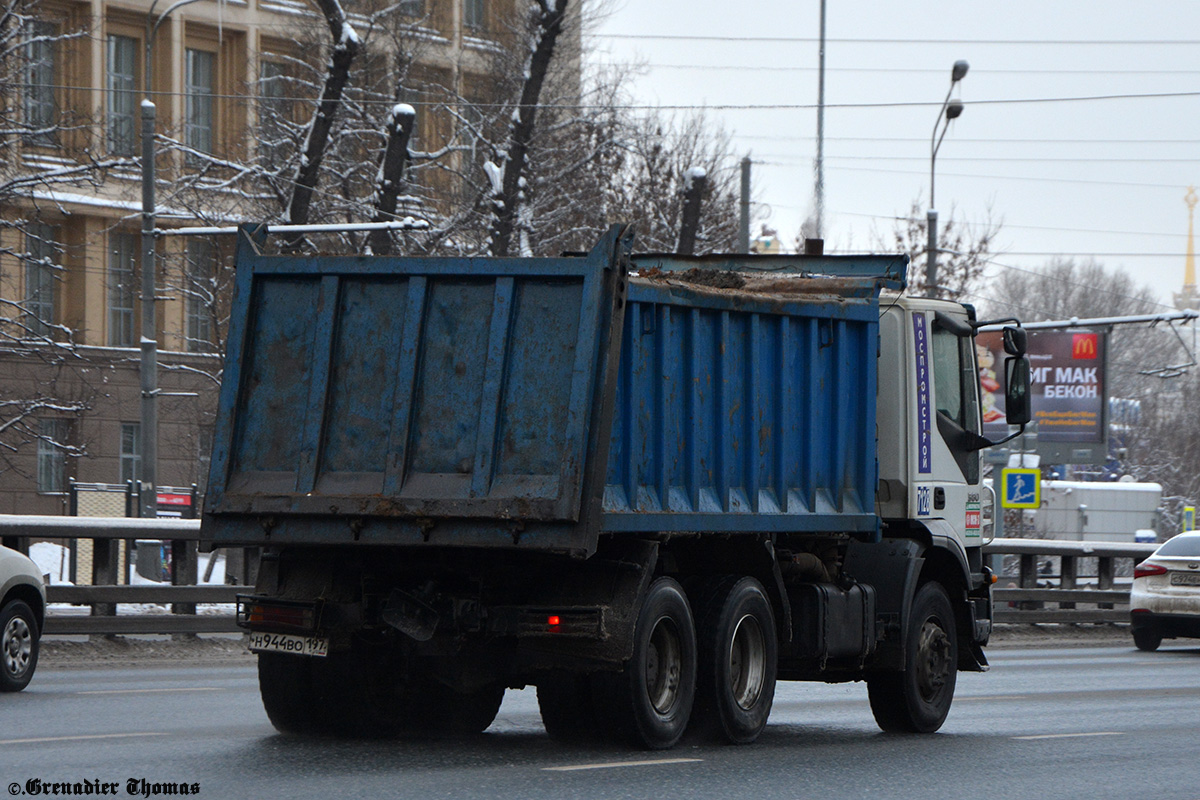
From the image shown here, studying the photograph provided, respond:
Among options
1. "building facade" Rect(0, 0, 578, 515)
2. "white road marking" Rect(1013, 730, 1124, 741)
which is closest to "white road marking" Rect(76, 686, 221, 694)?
"white road marking" Rect(1013, 730, 1124, 741)

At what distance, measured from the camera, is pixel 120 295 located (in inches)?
1923

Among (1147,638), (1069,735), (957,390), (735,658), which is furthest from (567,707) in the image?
(1147,638)

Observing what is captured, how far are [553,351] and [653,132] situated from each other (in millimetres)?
39638

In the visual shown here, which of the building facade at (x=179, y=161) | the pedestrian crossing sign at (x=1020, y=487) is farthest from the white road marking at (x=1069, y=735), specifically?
the building facade at (x=179, y=161)

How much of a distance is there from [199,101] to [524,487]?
4292cm

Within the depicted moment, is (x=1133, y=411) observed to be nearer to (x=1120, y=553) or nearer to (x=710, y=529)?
(x=1120, y=553)

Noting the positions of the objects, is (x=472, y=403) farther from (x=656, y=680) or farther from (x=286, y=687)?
(x=286, y=687)

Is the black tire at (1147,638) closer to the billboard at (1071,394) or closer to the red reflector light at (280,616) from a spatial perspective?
the red reflector light at (280,616)

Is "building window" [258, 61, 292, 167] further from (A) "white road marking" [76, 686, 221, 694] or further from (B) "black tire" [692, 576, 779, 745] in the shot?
(B) "black tire" [692, 576, 779, 745]

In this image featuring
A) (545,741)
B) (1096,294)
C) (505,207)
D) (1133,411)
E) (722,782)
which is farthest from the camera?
(1096,294)

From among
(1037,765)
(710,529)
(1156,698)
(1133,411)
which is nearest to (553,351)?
(710,529)

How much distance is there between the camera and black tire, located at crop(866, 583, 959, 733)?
12273 millimetres

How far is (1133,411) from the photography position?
265ft

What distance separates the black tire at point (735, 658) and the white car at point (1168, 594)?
502 inches
